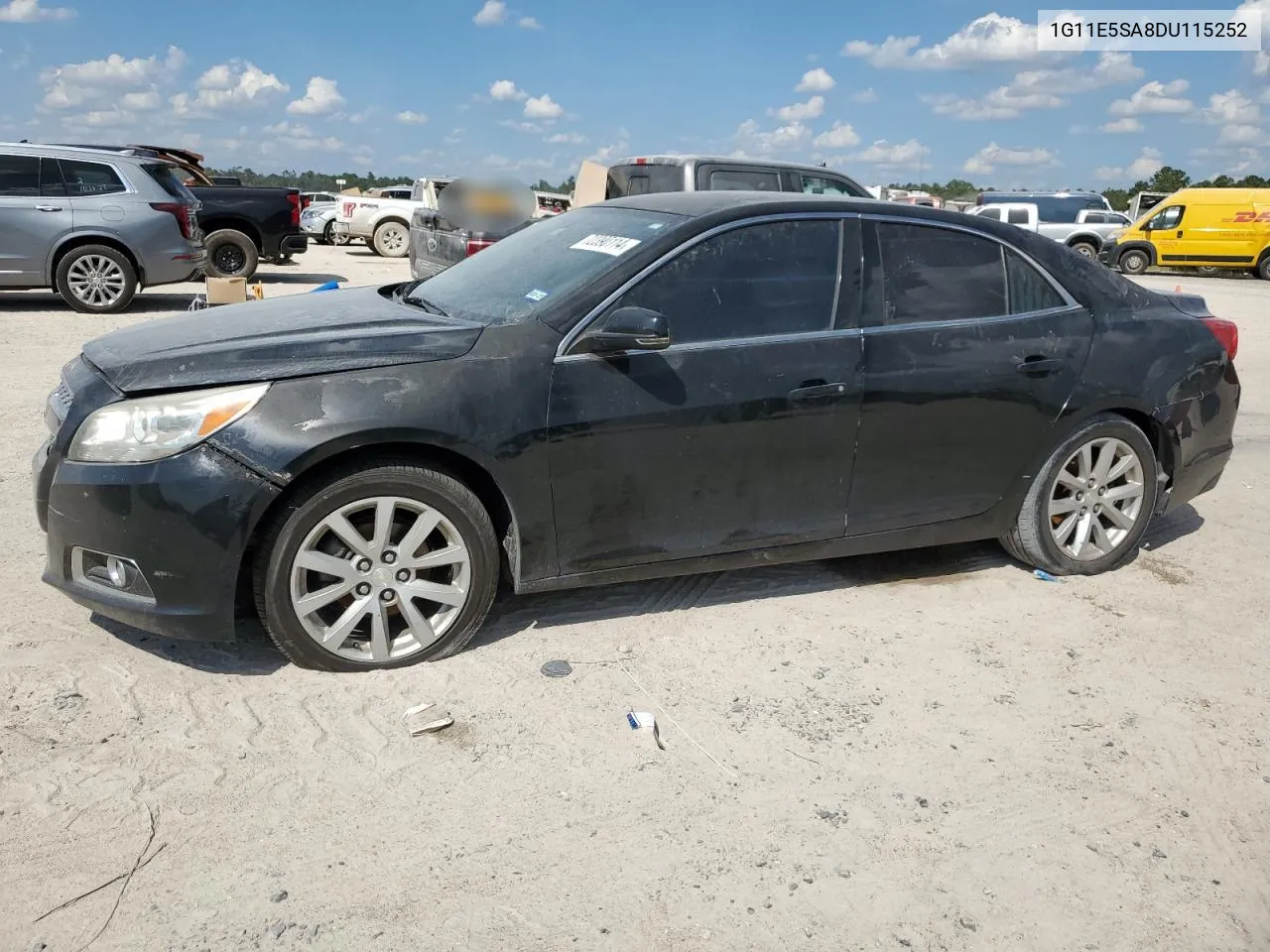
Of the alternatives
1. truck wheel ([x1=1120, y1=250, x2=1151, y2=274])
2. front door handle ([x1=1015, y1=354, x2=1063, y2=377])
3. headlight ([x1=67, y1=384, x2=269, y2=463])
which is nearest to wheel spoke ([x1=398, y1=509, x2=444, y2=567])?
headlight ([x1=67, y1=384, x2=269, y2=463])

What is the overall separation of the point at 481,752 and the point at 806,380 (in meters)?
1.81

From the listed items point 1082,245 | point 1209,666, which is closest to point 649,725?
point 1209,666

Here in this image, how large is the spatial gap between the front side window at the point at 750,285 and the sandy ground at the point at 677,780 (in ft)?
3.87

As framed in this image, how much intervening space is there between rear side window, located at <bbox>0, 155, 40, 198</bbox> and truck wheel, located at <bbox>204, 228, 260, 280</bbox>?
4.30 meters

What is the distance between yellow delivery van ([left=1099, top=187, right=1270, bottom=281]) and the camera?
84.7 feet

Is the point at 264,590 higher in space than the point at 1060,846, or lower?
higher

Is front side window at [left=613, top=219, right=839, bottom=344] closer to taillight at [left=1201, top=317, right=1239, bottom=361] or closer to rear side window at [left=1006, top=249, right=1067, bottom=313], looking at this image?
rear side window at [left=1006, top=249, right=1067, bottom=313]

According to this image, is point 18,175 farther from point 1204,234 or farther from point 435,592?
point 1204,234

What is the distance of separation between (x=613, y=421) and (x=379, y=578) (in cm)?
96

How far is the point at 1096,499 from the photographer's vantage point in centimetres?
482

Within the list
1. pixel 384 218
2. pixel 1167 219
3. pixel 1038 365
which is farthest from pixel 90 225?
pixel 1167 219

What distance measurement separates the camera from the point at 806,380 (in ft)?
13.2

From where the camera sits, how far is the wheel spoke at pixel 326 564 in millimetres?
3482

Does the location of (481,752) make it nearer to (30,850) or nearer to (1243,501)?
(30,850)
